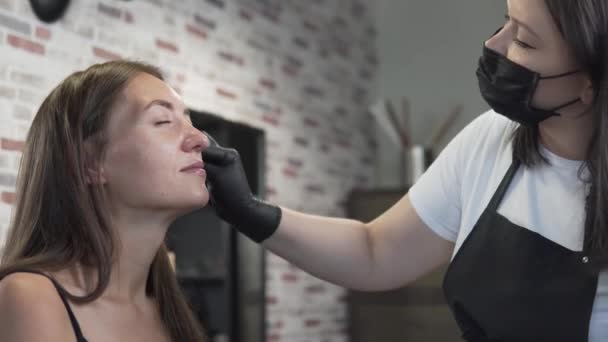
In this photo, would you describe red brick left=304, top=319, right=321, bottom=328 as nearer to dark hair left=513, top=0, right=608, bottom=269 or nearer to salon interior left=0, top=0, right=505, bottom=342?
salon interior left=0, top=0, right=505, bottom=342

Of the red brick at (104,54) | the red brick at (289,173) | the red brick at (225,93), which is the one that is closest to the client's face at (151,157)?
the red brick at (104,54)

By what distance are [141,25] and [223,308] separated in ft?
4.98

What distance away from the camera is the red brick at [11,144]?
96.7 inches

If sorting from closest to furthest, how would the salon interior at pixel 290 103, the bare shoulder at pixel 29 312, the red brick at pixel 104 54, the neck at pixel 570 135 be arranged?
the bare shoulder at pixel 29 312, the neck at pixel 570 135, the salon interior at pixel 290 103, the red brick at pixel 104 54

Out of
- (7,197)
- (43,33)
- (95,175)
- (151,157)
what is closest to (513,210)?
(151,157)

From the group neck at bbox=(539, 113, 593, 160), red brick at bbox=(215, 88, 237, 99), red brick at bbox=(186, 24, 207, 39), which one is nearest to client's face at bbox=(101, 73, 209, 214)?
neck at bbox=(539, 113, 593, 160)

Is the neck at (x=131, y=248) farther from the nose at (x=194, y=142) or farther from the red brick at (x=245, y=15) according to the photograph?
the red brick at (x=245, y=15)

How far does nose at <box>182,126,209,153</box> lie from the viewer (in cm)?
168

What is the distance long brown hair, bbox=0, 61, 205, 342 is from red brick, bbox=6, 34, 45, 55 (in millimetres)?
940

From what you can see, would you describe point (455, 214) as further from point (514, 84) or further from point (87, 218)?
point (87, 218)

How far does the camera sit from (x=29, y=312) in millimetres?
1360

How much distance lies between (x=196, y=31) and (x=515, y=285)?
7.50 ft

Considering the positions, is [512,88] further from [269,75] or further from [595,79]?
[269,75]

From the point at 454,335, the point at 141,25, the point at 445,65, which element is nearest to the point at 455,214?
the point at 141,25
